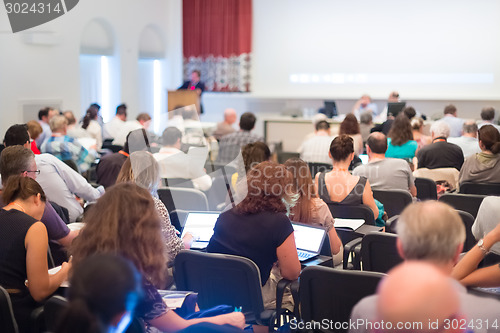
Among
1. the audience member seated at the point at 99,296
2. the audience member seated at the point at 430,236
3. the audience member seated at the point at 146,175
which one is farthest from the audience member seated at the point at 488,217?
the audience member seated at the point at 99,296

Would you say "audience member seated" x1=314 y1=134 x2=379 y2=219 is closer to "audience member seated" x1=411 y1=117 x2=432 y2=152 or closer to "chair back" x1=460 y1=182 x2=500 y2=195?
"chair back" x1=460 y1=182 x2=500 y2=195

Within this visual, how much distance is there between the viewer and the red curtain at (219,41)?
45.5ft

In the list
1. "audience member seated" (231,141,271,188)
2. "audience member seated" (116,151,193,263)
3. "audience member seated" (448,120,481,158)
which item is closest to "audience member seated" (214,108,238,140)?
"audience member seated" (448,120,481,158)

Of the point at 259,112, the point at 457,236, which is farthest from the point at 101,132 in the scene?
the point at 457,236

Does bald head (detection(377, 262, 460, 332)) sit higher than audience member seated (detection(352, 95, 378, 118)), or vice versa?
audience member seated (detection(352, 95, 378, 118))

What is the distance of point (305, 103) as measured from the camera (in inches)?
538

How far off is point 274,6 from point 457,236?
12627mm

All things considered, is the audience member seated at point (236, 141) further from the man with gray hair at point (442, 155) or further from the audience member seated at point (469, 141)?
the audience member seated at point (469, 141)

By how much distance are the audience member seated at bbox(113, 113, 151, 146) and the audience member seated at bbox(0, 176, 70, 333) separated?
5850mm

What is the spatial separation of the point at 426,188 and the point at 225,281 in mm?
3230

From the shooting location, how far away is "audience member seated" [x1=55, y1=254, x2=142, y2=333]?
52.2 inches

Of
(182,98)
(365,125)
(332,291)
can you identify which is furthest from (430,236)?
(182,98)

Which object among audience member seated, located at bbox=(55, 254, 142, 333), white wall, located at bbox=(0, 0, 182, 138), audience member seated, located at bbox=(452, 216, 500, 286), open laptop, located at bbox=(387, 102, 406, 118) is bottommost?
audience member seated, located at bbox=(452, 216, 500, 286)

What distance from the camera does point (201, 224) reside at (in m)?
3.77
